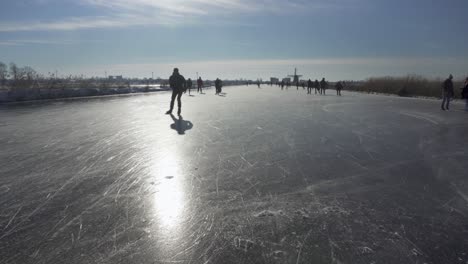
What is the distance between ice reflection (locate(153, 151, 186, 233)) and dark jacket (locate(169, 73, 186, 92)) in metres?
6.40

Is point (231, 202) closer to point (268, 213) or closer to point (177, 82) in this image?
point (268, 213)

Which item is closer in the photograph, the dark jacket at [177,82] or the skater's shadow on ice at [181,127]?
the skater's shadow on ice at [181,127]

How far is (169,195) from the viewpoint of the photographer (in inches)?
114

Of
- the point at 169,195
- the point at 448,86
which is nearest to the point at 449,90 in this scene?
the point at 448,86

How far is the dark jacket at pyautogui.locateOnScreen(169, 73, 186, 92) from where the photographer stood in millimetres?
10163

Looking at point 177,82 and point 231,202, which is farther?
point 177,82

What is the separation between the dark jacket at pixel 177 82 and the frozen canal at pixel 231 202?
16.5 feet

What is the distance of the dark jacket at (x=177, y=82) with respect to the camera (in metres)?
10.2

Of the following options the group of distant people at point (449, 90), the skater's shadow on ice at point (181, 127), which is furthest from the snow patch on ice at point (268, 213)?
the group of distant people at point (449, 90)

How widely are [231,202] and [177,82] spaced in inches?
321

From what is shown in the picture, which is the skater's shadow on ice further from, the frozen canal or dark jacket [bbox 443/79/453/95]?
dark jacket [bbox 443/79/453/95]

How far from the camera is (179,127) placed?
7477 millimetres

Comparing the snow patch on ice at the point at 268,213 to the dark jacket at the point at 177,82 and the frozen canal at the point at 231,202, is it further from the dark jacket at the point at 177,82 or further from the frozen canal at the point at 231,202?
the dark jacket at the point at 177,82

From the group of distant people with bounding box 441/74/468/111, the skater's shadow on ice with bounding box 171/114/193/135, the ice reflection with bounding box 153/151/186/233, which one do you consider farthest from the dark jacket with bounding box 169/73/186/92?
the group of distant people with bounding box 441/74/468/111
